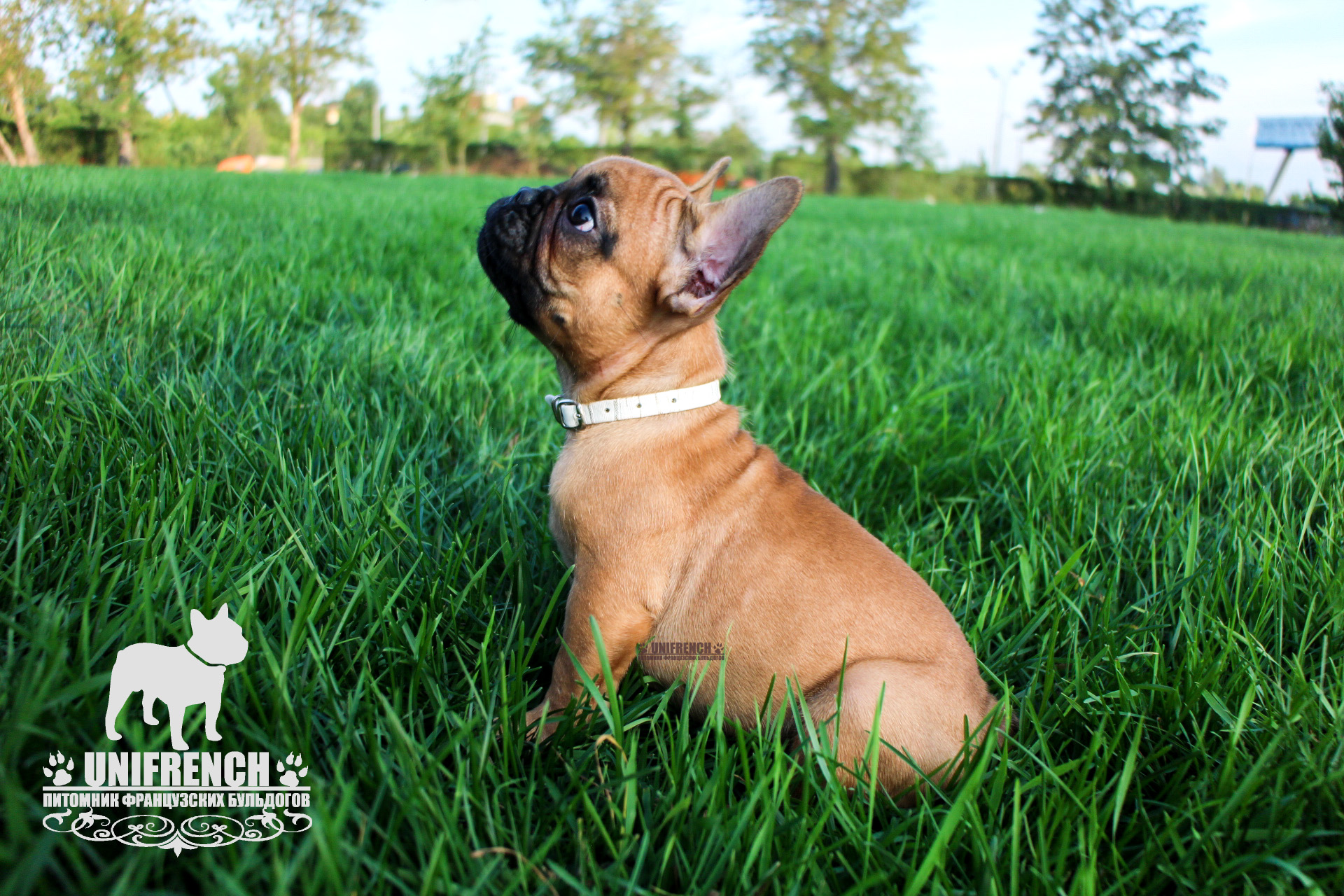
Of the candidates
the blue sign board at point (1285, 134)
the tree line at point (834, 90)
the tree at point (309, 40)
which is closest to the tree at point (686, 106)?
the tree line at point (834, 90)

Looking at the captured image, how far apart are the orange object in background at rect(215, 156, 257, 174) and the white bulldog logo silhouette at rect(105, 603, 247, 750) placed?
6362 mm

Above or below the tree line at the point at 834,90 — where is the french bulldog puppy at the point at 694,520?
below

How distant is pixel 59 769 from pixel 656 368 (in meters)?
1.58

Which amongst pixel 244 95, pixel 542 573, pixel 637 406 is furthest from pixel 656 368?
pixel 244 95

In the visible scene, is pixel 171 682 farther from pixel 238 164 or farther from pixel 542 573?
pixel 238 164

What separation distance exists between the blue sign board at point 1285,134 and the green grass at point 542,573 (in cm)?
3617

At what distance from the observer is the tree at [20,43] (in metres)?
2.78

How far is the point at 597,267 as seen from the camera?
87.7 inches

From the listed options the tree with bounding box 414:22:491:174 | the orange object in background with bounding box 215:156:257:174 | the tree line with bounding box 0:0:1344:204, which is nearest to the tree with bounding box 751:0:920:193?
the tree line with bounding box 0:0:1344:204

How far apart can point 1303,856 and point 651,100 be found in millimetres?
50031

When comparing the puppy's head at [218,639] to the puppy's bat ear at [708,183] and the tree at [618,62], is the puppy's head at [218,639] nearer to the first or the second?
the puppy's bat ear at [708,183]

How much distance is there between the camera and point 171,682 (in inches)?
52.7

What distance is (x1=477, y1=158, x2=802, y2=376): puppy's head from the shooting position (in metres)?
2.16

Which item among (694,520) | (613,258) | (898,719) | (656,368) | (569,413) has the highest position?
(613,258)
